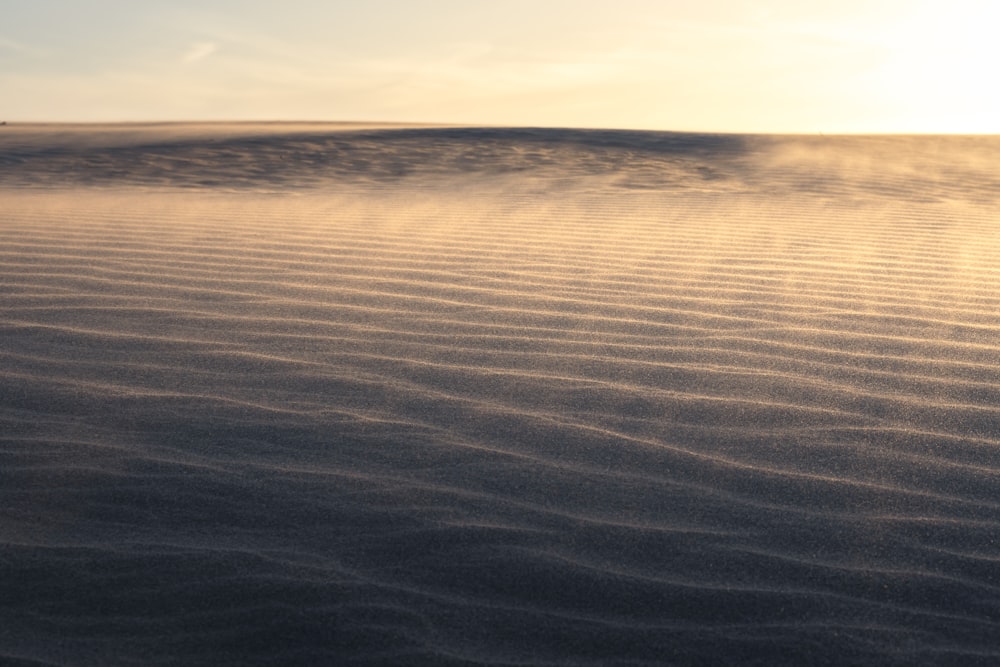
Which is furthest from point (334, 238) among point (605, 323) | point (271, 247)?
point (605, 323)

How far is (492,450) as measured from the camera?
2.66 m

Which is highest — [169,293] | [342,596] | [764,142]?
[764,142]

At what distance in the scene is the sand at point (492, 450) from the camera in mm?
1921

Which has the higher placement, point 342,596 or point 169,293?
point 169,293

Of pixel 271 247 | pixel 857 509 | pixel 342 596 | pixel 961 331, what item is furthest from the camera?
pixel 271 247

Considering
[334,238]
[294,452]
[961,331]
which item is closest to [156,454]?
[294,452]

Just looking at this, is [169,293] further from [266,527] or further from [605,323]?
[266,527]

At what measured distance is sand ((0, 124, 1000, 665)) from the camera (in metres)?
1.92

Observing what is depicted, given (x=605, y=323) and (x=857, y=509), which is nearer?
(x=857, y=509)

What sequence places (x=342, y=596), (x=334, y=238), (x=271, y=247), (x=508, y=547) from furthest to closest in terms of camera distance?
1. (x=334, y=238)
2. (x=271, y=247)
3. (x=508, y=547)
4. (x=342, y=596)

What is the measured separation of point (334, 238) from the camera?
5.86m

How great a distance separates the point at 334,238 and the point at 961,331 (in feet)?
11.0

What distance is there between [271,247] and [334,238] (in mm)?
487

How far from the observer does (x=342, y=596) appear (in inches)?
78.0
